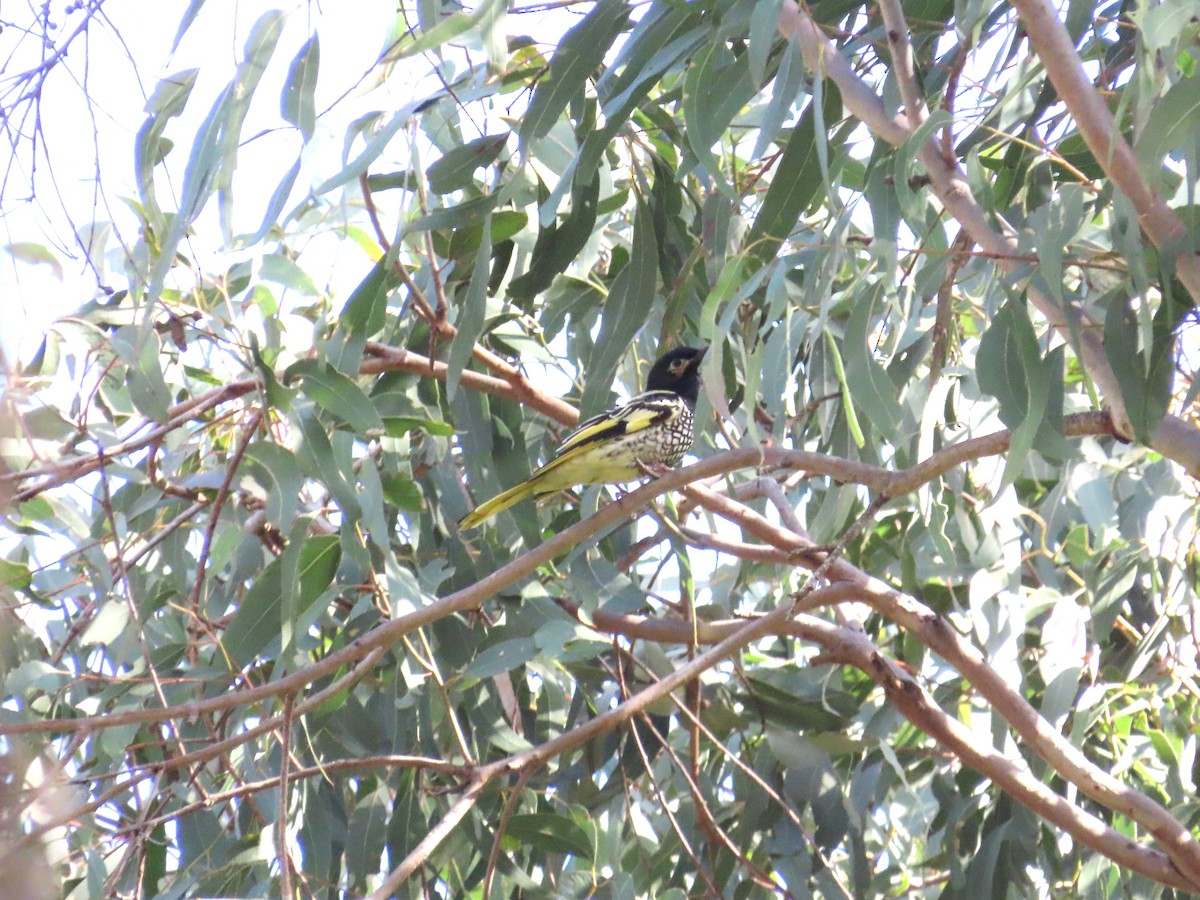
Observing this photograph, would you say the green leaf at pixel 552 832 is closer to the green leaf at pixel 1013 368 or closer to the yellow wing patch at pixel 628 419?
the yellow wing patch at pixel 628 419

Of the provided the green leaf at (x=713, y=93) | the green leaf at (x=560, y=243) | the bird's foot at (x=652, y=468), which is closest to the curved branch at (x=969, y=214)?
the green leaf at (x=713, y=93)

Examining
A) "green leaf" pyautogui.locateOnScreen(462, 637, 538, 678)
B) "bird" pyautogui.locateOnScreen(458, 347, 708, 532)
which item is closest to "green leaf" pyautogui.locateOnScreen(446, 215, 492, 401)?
"bird" pyautogui.locateOnScreen(458, 347, 708, 532)

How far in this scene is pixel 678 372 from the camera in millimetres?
4277

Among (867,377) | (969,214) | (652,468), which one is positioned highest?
(969,214)

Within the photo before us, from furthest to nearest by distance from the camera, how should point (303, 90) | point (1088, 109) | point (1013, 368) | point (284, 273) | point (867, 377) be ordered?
point (284, 273)
point (303, 90)
point (1013, 368)
point (867, 377)
point (1088, 109)

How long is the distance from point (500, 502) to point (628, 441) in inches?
20.9

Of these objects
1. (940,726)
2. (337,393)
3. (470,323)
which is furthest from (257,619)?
(940,726)

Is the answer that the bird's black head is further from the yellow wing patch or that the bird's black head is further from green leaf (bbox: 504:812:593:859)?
green leaf (bbox: 504:812:593:859)

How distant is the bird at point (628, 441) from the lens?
3229 mm

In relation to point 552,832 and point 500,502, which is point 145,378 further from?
point 552,832

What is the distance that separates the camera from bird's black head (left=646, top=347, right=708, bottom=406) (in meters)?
4.21

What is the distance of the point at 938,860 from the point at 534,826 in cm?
157

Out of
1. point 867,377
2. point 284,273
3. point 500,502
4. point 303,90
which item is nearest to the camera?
point 867,377

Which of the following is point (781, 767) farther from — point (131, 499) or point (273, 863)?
point (131, 499)
